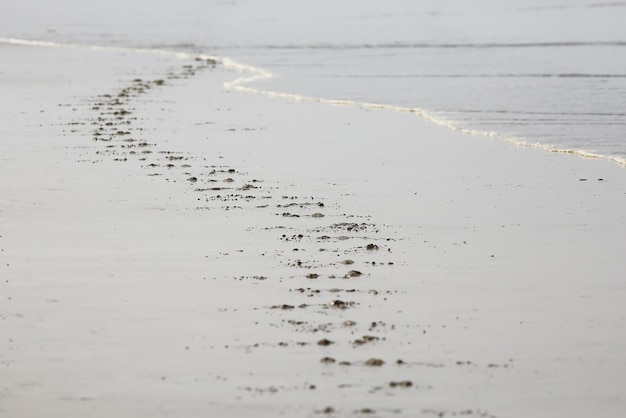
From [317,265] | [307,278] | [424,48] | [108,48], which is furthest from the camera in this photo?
[108,48]

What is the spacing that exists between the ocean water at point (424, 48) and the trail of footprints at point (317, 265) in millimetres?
4845

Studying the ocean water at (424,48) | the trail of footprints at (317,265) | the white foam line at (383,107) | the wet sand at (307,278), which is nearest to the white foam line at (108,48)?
the ocean water at (424,48)

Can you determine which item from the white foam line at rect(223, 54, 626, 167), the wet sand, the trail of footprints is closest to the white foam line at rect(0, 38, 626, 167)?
the white foam line at rect(223, 54, 626, 167)

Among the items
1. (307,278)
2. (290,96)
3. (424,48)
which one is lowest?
(307,278)

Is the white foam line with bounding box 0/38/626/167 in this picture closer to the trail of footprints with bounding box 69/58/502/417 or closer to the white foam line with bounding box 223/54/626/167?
the white foam line with bounding box 223/54/626/167

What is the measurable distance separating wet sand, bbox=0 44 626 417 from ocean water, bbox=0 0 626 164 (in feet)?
11.0

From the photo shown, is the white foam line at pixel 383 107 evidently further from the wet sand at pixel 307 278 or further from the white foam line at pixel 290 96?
the wet sand at pixel 307 278

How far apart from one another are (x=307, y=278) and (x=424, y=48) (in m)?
30.9

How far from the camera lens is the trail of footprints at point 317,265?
617cm

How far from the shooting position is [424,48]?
125 feet

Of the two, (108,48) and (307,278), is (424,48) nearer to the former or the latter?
(108,48)

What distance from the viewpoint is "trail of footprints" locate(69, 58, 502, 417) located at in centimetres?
617

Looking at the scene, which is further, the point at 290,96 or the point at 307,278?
the point at 290,96

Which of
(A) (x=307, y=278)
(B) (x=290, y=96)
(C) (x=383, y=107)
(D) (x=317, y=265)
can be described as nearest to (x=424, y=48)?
(B) (x=290, y=96)
